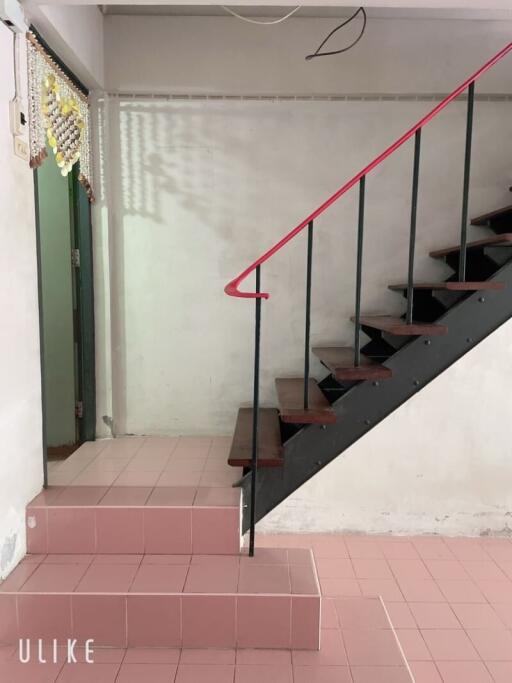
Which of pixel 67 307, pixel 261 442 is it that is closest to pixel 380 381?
pixel 261 442

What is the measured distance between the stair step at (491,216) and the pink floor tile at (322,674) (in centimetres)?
247

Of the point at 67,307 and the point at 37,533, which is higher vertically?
the point at 67,307

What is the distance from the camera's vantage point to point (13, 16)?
7.11 feet

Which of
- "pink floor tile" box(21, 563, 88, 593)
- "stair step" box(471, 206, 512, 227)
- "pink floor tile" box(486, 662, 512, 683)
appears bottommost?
"pink floor tile" box(486, 662, 512, 683)

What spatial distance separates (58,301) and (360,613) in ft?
8.85

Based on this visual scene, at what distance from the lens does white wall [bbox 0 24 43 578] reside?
2193 mm

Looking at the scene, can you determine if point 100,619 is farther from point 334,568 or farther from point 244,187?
point 244,187

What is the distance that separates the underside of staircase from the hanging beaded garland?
179 cm

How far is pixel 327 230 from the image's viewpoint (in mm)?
3510

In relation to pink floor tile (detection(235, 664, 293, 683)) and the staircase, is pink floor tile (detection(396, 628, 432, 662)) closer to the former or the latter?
pink floor tile (detection(235, 664, 293, 683))

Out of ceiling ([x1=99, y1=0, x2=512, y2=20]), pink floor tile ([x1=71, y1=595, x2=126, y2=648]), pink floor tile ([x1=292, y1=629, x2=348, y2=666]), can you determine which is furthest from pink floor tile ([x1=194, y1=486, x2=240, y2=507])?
ceiling ([x1=99, y1=0, x2=512, y2=20])

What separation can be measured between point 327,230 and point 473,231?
3.18ft

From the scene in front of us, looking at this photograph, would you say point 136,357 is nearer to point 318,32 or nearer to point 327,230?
point 327,230

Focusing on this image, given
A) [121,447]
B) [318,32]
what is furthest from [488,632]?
[318,32]
